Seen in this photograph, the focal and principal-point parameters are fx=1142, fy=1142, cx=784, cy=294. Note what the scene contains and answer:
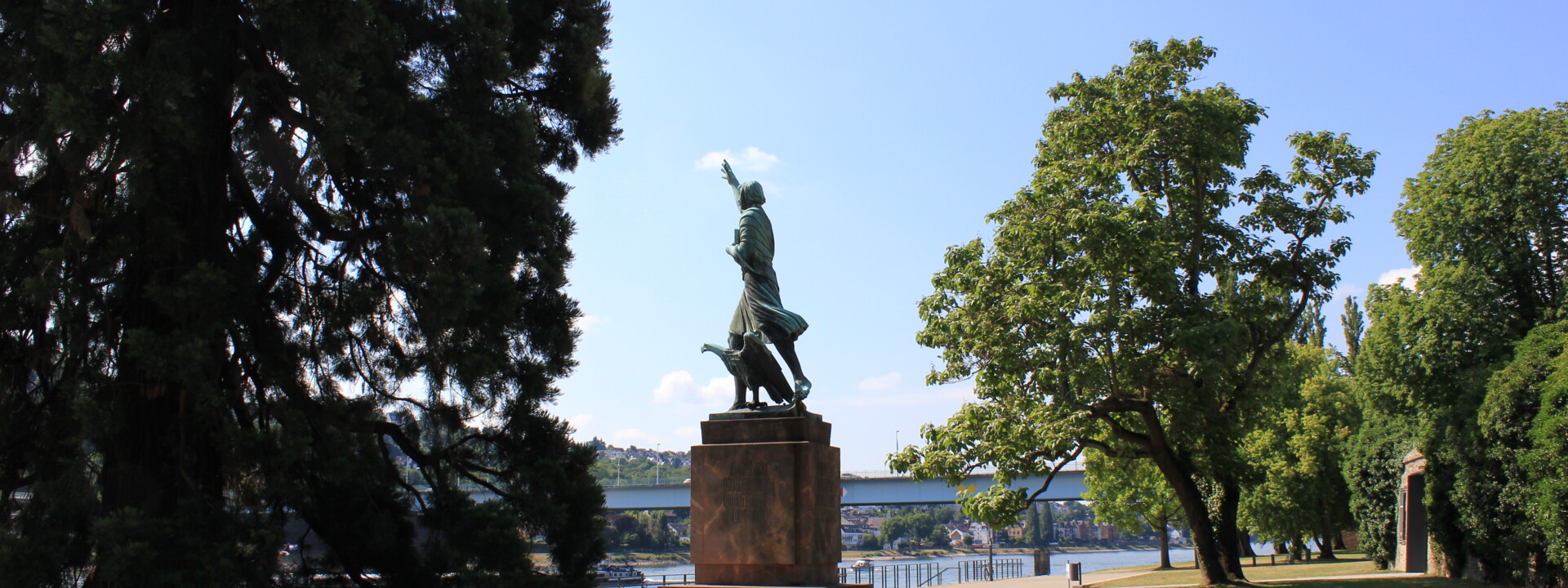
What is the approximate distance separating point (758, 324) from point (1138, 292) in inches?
494

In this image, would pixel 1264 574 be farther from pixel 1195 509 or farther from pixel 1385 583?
pixel 1195 509

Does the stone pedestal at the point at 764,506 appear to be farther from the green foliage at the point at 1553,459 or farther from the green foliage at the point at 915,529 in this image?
the green foliage at the point at 915,529

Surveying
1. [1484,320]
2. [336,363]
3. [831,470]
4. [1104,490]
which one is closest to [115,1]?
[336,363]

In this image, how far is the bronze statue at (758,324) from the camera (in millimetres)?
12766

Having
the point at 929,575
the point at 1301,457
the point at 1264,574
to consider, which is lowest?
the point at 929,575

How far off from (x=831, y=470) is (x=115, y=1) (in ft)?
27.3

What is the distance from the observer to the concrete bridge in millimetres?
56844

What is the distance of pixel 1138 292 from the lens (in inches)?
907

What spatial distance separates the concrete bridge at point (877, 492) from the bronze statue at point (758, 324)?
40.9 metres

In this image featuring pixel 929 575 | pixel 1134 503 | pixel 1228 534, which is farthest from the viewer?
pixel 1134 503

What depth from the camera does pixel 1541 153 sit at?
2630cm

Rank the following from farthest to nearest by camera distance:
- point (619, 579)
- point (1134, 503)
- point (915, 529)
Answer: point (915, 529) → point (1134, 503) → point (619, 579)

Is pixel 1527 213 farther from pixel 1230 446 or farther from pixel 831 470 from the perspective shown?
pixel 831 470

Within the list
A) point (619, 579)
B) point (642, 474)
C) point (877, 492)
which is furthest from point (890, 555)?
point (619, 579)
